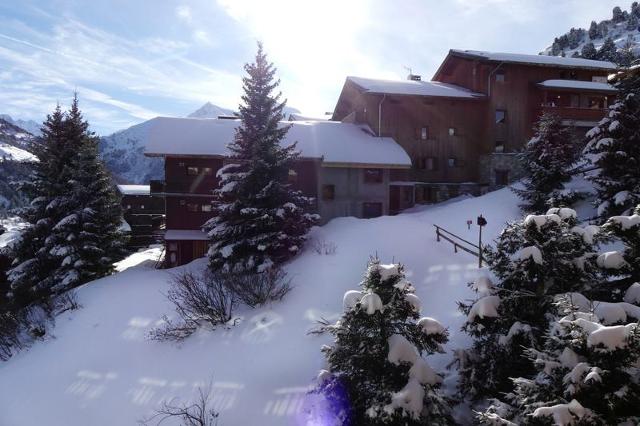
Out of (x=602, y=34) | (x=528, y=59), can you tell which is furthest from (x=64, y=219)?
(x=602, y=34)

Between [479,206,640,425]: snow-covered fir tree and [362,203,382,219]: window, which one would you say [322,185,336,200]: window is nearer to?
[362,203,382,219]: window

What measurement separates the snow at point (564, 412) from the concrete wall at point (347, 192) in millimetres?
22649

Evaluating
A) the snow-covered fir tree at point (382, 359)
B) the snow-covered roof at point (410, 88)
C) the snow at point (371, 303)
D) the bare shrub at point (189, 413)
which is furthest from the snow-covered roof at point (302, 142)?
the snow at point (371, 303)

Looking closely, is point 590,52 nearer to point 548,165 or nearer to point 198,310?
point 548,165

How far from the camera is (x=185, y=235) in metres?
27.2

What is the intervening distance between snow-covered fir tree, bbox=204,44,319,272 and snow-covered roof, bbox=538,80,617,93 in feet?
77.7

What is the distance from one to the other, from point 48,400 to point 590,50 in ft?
271

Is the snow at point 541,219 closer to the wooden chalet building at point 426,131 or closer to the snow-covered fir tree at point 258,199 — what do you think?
the snow-covered fir tree at point 258,199

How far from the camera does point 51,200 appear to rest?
77.2 ft

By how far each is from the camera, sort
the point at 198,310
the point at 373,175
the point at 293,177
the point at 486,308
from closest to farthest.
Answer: the point at 486,308
the point at 198,310
the point at 293,177
the point at 373,175

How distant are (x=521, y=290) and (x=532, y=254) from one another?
1044mm

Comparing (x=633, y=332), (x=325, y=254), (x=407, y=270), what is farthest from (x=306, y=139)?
(x=633, y=332)

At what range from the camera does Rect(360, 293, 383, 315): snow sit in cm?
851

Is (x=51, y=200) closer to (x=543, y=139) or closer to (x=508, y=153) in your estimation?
(x=543, y=139)
